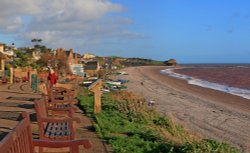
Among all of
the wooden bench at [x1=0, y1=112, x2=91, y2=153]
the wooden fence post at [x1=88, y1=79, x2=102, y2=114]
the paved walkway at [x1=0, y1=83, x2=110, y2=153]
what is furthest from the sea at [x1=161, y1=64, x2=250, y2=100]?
the wooden bench at [x1=0, y1=112, x2=91, y2=153]

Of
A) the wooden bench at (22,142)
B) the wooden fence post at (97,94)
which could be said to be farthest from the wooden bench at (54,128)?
the wooden fence post at (97,94)

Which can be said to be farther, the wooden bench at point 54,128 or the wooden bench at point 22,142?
the wooden bench at point 54,128

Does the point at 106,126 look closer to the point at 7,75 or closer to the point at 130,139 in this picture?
the point at 130,139

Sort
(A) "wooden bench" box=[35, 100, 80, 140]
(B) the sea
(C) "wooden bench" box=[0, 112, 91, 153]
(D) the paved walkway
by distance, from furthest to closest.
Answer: (B) the sea < (D) the paved walkway < (A) "wooden bench" box=[35, 100, 80, 140] < (C) "wooden bench" box=[0, 112, 91, 153]

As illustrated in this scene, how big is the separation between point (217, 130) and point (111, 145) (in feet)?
28.5

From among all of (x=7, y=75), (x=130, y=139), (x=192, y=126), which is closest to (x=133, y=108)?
(x=192, y=126)

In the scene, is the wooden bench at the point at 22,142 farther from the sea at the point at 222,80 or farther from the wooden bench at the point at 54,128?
the sea at the point at 222,80

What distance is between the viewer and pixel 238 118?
1880 centimetres

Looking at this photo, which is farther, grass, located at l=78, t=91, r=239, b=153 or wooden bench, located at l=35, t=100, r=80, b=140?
grass, located at l=78, t=91, r=239, b=153

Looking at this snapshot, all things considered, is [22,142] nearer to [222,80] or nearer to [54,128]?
[54,128]

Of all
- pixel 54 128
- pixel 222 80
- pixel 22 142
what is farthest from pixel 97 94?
pixel 222 80

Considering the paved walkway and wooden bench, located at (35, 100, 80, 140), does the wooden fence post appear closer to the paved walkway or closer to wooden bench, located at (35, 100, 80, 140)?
the paved walkway

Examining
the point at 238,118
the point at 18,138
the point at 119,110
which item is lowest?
the point at 238,118

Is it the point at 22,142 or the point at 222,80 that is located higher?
the point at 22,142
